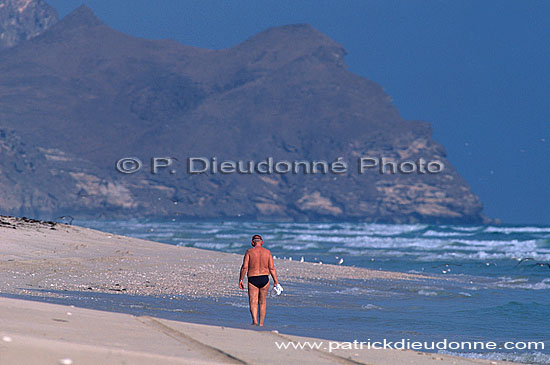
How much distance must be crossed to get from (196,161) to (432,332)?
18455cm

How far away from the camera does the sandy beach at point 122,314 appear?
19.5ft

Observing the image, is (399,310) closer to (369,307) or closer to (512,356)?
(369,307)

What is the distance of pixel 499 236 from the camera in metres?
63.8

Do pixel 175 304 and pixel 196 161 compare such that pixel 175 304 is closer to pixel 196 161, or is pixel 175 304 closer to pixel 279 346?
pixel 279 346

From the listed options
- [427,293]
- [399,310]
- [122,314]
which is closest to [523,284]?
[427,293]

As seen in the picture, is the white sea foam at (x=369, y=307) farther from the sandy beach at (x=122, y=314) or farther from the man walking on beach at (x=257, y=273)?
the man walking on beach at (x=257, y=273)

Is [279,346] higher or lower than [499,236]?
lower

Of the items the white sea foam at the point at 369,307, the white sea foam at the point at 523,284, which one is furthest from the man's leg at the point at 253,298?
the white sea foam at the point at 523,284

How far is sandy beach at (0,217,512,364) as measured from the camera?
5.94m

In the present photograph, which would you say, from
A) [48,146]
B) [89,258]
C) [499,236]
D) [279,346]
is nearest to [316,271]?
[89,258]

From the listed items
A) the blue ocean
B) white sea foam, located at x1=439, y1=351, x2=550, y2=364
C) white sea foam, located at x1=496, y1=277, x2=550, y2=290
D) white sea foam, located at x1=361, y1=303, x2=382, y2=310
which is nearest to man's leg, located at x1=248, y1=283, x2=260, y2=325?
the blue ocean

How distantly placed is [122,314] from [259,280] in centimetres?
195

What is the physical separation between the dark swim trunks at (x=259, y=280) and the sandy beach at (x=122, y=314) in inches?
28.6

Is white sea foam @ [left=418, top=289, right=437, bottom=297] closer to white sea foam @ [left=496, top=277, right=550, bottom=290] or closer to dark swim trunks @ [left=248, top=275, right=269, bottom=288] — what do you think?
white sea foam @ [left=496, top=277, right=550, bottom=290]
